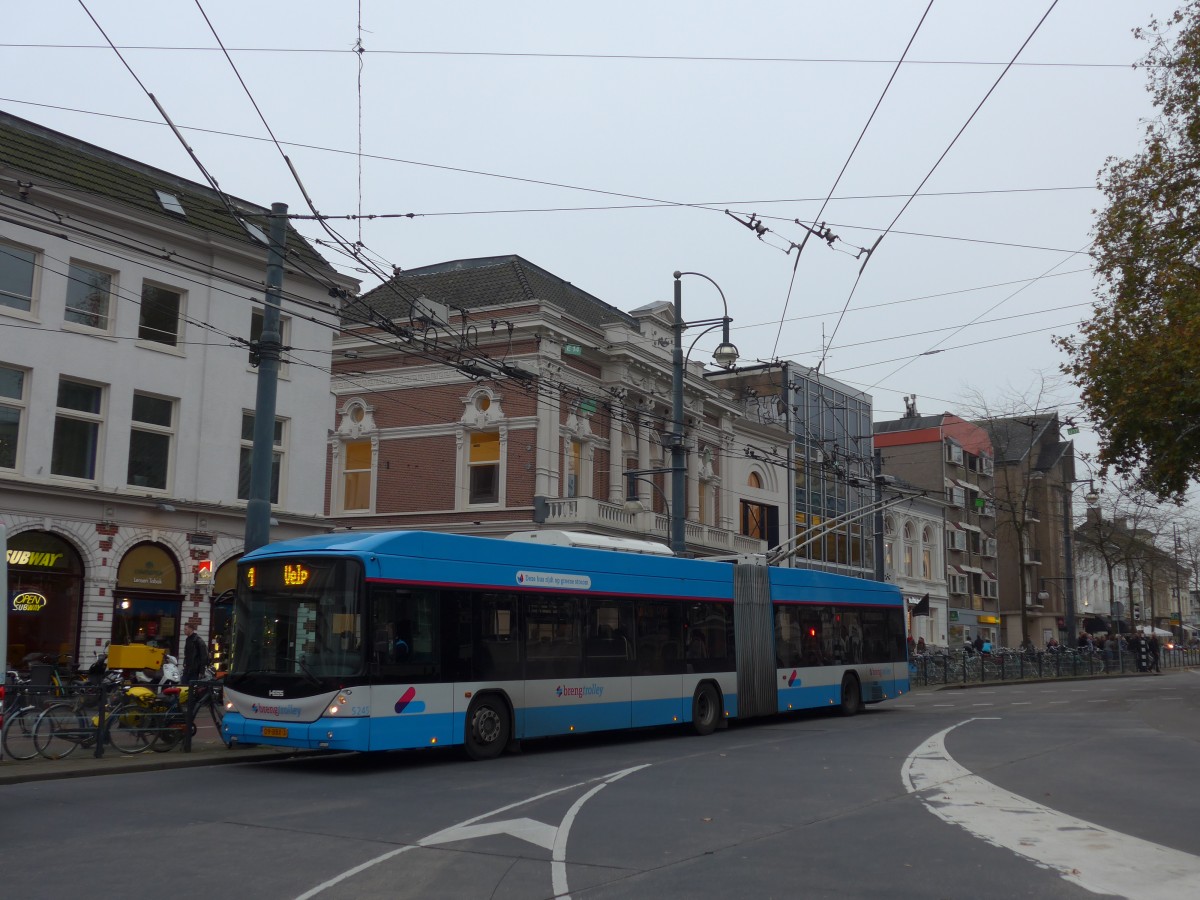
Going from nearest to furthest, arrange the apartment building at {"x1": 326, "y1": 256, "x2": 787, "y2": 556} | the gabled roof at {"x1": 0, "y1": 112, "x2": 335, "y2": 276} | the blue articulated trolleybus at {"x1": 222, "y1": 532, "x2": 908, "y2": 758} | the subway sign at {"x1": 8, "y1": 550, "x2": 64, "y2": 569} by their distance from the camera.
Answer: the blue articulated trolleybus at {"x1": 222, "y1": 532, "x2": 908, "y2": 758}
the subway sign at {"x1": 8, "y1": 550, "x2": 64, "y2": 569}
the gabled roof at {"x1": 0, "y1": 112, "x2": 335, "y2": 276}
the apartment building at {"x1": 326, "y1": 256, "x2": 787, "y2": 556}

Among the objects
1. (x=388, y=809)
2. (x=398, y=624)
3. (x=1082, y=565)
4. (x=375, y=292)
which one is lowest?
(x=388, y=809)

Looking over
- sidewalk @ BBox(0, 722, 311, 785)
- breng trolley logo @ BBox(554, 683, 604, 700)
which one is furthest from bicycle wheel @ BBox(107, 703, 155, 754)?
breng trolley logo @ BBox(554, 683, 604, 700)

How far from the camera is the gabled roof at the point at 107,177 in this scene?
24469 mm

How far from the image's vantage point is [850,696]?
26.1 m

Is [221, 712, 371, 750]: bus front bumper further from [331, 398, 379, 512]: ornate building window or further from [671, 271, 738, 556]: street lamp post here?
[331, 398, 379, 512]: ornate building window

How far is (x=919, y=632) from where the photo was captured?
6731 cm

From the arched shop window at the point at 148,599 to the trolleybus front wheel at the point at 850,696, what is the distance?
1458 centimetres

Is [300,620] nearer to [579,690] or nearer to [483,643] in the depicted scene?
[483,643]

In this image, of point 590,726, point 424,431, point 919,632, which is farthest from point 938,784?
point 919,632

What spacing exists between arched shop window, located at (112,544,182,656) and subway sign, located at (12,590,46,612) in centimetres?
156

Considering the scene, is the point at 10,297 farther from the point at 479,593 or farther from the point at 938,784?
the point at 938,784

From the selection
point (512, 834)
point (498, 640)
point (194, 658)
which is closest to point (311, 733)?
point (498, 640)

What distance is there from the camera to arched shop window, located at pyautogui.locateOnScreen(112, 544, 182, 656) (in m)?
25.6

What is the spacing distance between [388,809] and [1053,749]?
10.6 meters
